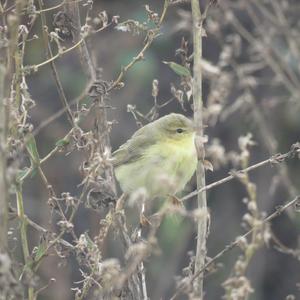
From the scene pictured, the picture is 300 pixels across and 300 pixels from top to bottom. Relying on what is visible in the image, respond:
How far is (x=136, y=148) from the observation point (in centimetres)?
418

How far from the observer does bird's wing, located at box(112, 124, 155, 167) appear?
415 cm

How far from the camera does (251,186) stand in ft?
7.20

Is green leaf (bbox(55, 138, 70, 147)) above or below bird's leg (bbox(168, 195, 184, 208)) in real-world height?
above

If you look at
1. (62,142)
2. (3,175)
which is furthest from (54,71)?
(3,175)

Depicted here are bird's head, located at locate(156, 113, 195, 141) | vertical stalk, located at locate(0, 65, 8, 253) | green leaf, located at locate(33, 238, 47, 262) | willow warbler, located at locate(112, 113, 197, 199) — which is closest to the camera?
vertical stalk, located at locate(0, 65, 8, 253)

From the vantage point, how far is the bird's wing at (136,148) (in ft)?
13.6

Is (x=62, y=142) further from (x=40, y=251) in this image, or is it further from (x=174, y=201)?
(x=174, y=201)

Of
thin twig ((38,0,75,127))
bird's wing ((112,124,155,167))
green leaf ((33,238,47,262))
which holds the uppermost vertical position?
thin twig ((38,0,75,127))

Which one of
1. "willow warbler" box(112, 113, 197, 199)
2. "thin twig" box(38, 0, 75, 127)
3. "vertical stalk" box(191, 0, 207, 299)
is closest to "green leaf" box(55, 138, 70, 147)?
"thin twig" box(38, 0, 75, 127)

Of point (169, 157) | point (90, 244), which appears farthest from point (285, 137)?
point (90, 244)

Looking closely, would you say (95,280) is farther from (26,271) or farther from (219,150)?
(219,150)

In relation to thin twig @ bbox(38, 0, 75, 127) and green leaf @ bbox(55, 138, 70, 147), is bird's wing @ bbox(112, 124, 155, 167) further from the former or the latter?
green leaf @ bbox(55, 138, 70, 147)

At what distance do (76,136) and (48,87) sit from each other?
562 cm

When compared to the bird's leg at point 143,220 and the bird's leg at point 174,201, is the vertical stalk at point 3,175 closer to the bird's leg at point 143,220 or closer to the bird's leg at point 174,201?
the bird's leg at point 174,201
